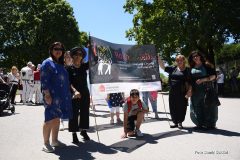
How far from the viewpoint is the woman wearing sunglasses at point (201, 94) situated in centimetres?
886

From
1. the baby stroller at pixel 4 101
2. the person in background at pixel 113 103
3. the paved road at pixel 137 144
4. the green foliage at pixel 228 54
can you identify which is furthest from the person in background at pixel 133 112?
the green foliage at pixel 228 54

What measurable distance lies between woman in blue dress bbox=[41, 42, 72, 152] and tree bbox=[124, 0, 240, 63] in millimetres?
21684

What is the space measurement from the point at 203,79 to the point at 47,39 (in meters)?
40.3

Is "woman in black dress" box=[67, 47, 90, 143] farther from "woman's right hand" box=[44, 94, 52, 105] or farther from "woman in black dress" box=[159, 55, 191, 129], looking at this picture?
"woman in black dress" box=[159, 55, 191, 129]

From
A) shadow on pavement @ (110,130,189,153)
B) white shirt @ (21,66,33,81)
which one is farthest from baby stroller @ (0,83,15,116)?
shadow on pavement @ (110,130,189,153)

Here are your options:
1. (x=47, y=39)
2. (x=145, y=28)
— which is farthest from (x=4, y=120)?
(x=47, y=39)

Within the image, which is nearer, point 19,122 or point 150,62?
point 150,62

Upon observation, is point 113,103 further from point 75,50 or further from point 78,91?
point 75,50

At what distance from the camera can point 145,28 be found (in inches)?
1258

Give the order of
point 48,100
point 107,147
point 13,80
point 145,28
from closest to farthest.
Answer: point 48,100 → point 107,147 → point 13,80 → point 145,28

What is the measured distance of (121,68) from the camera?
8.41 m

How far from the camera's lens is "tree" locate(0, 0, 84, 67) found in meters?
45.5

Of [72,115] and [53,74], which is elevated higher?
[53,74]

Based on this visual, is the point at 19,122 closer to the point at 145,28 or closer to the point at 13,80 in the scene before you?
the point at 13,80
